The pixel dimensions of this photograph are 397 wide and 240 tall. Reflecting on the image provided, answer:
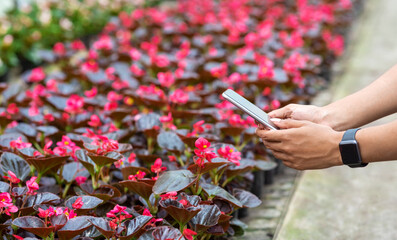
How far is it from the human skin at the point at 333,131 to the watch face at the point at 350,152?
0.9 inches

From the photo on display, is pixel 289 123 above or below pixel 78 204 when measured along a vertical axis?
above

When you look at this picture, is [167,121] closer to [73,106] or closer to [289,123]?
[73,106]

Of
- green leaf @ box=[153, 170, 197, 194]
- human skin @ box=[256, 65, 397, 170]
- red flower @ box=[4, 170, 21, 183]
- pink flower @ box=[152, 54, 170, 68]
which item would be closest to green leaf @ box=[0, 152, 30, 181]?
red flower @ box=[4, 170, 21, 183]

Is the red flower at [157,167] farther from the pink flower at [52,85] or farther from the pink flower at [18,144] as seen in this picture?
the pink flower at [52,85]

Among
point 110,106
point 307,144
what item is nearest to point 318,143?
point 307,144

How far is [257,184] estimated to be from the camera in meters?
2.55

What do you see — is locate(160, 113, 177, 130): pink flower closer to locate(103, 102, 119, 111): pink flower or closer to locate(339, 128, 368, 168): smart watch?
locate(103, 102, 119, 111): pink flower

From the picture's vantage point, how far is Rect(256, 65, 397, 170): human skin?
1698 millimetres

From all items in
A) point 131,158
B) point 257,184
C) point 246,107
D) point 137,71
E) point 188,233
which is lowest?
point 257,184

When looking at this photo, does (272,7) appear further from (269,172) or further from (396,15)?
(269,172)

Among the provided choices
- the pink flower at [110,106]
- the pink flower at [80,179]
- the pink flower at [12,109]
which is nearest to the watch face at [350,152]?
the pink flower at [80,179]

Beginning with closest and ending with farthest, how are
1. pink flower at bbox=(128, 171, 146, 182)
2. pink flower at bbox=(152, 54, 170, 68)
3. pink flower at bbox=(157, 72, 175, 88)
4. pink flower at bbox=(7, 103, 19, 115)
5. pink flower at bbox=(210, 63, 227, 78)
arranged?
pink flower at bbox=(128, 171, 146, 182), pink flower at bbox=(7, 103, 19, 115), pink flower at bbox=(157, 72, 175, 88), pink flower at bbox=(210, 63, 227, 78), pink flower at bbox=(152, 54, 170, 68)

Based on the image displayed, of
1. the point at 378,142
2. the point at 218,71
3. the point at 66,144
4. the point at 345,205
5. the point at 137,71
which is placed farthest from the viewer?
the point at 137,71

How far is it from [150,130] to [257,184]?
602 mm
